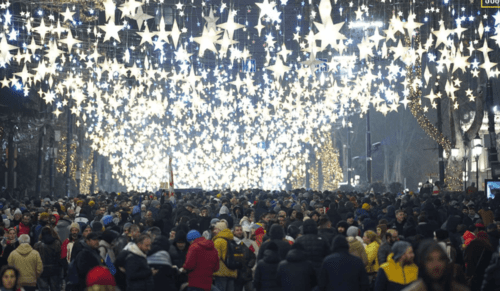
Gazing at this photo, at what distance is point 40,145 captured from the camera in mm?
34344

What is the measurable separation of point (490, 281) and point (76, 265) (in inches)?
202

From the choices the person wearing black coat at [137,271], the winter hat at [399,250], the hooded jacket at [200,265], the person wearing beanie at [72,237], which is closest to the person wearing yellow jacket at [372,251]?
the hooded jacket at [200,265]

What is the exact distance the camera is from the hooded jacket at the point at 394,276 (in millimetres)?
6793

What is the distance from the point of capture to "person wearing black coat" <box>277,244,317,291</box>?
749cm

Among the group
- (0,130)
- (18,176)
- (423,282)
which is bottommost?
(423,282)

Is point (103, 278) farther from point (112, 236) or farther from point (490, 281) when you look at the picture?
point (490, 281)

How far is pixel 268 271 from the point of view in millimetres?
8109

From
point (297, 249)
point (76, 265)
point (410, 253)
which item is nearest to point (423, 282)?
point (410, 253)

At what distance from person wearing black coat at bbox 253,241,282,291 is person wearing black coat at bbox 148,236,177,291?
3.59 ft

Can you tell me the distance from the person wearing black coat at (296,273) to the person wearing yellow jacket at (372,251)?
190 cm

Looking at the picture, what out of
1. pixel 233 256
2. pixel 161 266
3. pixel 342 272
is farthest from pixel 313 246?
pixel 161 266

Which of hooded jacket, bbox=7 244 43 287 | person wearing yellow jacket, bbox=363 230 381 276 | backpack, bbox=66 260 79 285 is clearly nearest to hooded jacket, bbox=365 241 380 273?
person wearing yellow jacket, bbox=363 230 381 276

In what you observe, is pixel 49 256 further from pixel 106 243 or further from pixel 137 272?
pixel 137 272

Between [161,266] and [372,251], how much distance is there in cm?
313
